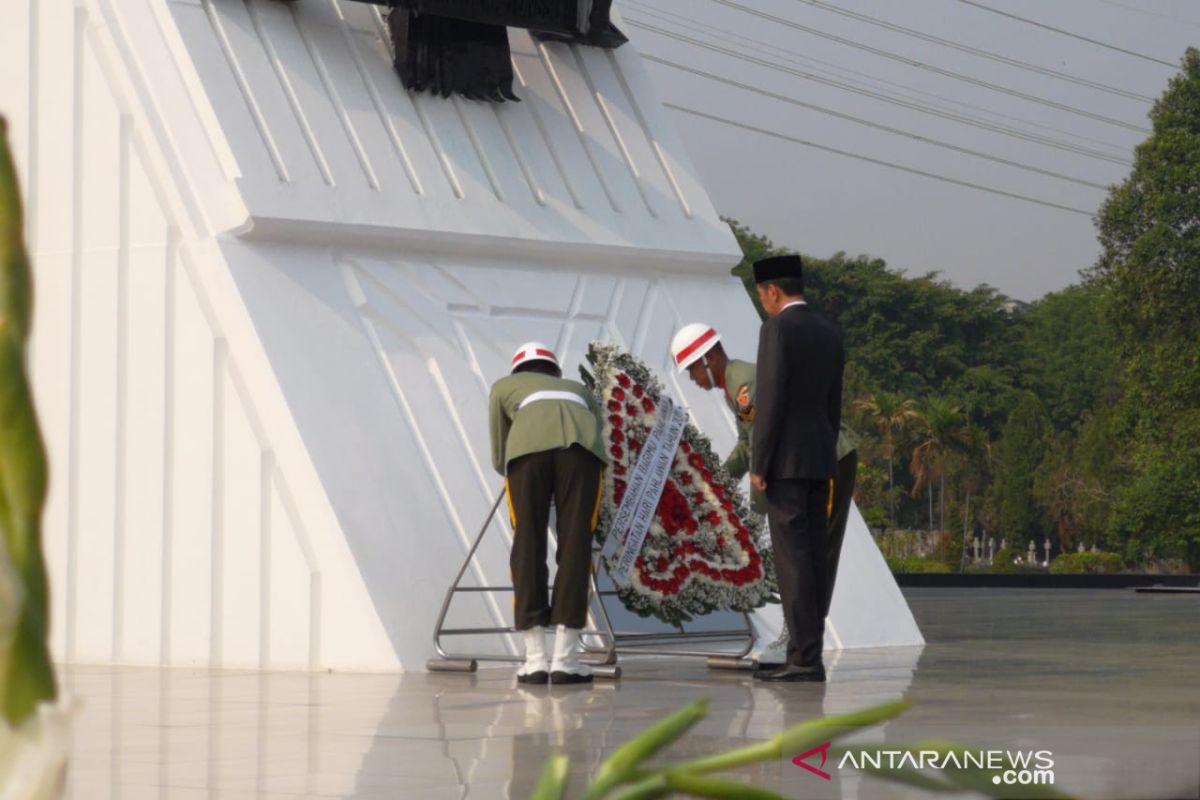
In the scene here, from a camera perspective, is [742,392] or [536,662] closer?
[536,662]

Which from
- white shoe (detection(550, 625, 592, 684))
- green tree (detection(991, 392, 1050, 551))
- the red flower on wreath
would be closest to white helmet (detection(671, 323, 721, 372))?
the red flower on wreath

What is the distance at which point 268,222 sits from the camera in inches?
384

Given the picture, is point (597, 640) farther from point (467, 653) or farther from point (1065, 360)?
point (1065, 360)

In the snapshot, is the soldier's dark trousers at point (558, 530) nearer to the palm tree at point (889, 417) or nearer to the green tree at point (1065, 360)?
the palm tree at point (889, 417)

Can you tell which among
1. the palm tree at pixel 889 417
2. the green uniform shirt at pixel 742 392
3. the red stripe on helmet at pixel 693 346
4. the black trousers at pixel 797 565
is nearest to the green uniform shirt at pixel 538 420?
the red stripe on helmet at pixel 693 346

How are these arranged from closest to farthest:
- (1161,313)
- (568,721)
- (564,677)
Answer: (568,721), (564,677), (1161,313)

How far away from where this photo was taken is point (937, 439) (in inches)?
1982

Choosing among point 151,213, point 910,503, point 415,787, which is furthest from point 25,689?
point 910,503

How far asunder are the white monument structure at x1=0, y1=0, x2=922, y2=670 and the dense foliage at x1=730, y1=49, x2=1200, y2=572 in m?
28.0

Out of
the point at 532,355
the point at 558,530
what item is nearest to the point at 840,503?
the point at 558,530

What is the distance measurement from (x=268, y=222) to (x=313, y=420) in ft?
3.70

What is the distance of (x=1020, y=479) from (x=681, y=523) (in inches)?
1792

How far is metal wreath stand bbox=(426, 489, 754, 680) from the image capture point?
9008 mm

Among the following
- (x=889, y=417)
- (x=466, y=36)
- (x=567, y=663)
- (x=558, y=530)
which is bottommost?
(x=567, y=663)
